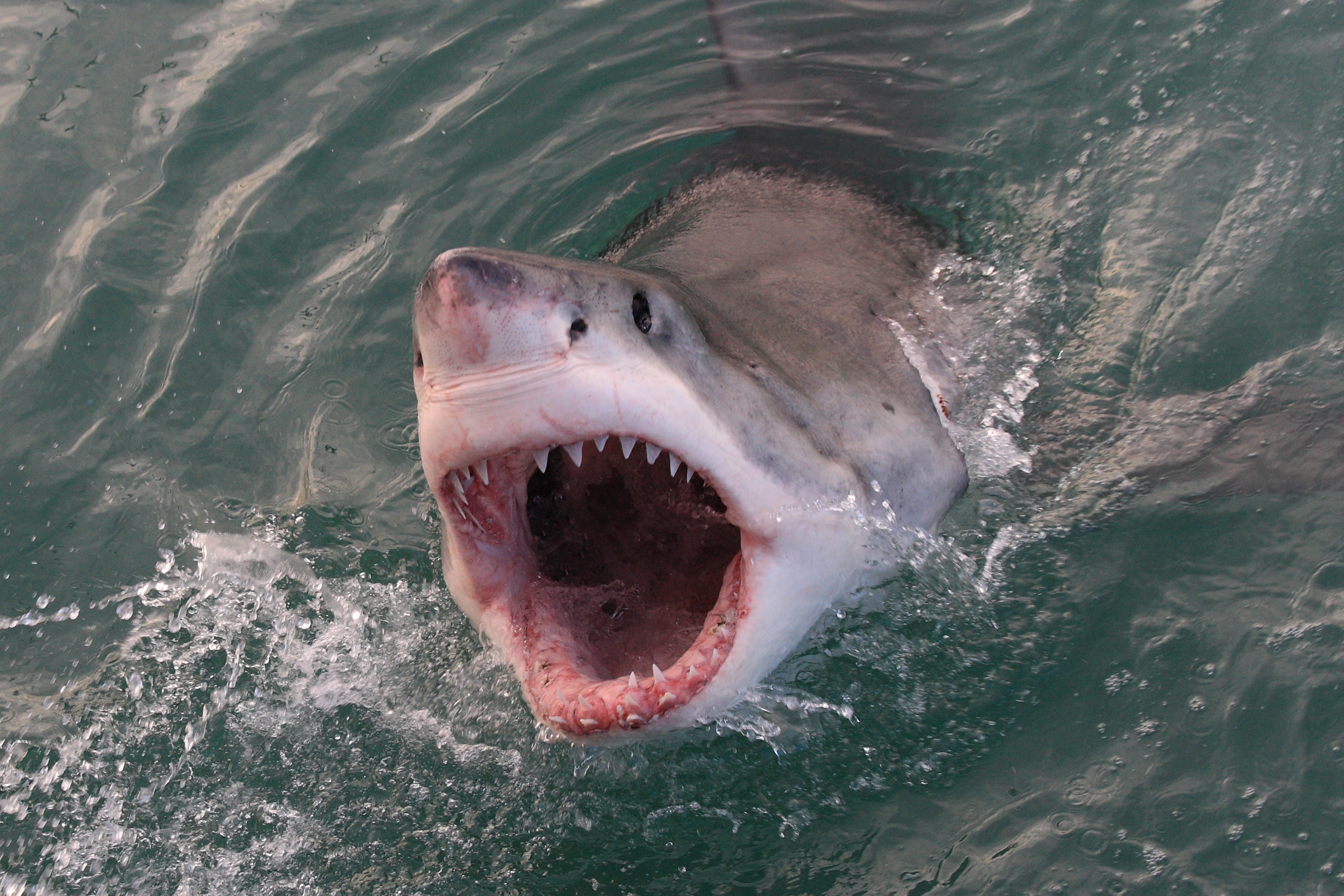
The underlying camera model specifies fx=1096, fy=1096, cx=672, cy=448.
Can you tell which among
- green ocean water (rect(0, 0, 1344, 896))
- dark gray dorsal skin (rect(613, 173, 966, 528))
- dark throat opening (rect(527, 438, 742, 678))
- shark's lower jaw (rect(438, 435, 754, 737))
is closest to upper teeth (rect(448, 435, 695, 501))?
shark's lower jaw (rect(438, 435, 754, 737))

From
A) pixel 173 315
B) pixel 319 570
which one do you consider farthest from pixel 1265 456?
pixel 173 315

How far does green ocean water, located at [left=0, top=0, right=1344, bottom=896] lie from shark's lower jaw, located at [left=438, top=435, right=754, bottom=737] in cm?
31

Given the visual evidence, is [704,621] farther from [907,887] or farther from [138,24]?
[138,24]

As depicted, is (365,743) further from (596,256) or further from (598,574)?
(596,256)

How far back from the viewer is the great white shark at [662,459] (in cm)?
197

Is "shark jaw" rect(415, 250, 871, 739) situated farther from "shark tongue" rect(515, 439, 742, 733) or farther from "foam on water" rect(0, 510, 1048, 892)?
"foam on water" rect(0, 510, 1048, 892)

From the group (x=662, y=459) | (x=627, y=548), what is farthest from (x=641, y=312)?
(x=627, y=548)

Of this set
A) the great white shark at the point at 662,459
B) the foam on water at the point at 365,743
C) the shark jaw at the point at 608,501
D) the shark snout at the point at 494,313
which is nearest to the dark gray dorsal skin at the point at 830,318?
the great white shark at the point at 662,459

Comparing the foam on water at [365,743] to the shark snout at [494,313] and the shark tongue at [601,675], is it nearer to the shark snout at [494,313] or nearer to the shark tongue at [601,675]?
the shark tongue at [601,675]

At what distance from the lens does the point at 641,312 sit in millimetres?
2141

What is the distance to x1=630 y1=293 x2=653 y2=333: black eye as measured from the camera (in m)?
2.12

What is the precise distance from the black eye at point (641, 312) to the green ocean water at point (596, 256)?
900 millimetres

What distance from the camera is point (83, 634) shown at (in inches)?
135

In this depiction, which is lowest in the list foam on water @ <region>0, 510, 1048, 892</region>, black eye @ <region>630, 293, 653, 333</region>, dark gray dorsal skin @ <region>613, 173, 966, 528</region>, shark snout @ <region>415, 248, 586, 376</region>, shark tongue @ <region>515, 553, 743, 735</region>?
foam on water @ <region>0, 510, 1048, 892</region>
